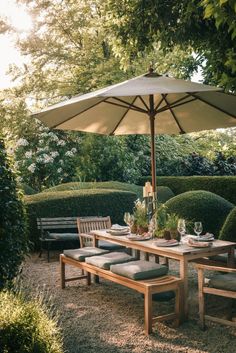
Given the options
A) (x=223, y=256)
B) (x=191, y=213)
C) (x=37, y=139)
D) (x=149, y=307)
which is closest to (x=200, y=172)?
(x=37, y=139)

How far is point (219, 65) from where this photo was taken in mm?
6984

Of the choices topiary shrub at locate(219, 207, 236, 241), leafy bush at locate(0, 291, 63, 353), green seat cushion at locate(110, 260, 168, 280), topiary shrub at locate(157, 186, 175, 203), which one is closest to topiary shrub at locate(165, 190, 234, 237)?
topiary shrub at locate(219, 207, 236, 241)

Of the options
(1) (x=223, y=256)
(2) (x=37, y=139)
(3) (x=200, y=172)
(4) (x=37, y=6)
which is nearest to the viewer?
(1) (x=223, y=256)

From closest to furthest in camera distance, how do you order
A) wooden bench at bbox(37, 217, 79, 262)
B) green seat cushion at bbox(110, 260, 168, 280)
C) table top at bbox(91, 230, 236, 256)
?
green seat cushion at bbox(110, 260, 168, 280) → table top at bbox(91, 230, 236, 256) → wooden bench at bbox(37, 217, 79, 262)

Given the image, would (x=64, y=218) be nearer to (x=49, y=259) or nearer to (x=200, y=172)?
(x=49, y=259)

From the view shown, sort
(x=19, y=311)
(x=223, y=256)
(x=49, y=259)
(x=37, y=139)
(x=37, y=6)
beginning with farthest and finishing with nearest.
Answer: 1. (x=37, y=6)
2. (x=37, y=139)
3. (x=49, y=259)
4. (x=223, y=256)
5. (x=19, y=311)

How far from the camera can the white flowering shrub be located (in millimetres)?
13812

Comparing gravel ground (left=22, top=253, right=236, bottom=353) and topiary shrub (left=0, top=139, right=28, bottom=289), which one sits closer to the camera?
gravel ground (left=22, top=253, right=236, bottom=353)

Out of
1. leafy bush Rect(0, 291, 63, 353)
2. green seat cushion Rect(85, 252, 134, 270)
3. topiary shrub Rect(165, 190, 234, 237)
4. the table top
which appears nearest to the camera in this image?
leafy bush Rect(0, 291, 63, 353)

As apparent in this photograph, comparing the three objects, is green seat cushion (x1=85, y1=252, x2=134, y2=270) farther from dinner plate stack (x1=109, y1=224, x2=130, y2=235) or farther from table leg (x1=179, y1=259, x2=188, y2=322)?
table leg (x1=179, y1=259, x2=188, y2=322)

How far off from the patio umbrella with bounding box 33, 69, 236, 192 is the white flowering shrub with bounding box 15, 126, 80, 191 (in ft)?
20.4

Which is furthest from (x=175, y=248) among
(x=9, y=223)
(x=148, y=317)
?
(x=9, y=223)

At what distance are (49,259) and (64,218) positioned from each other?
0.89 metres

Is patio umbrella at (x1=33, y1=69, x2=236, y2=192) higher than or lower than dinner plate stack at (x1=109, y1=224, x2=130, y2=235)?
higher
